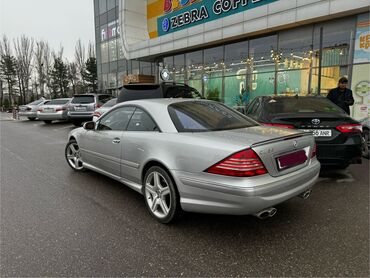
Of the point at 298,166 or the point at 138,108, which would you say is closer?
the point at 298,166

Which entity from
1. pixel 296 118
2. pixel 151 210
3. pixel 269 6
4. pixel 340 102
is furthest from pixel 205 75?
pixel 151 210

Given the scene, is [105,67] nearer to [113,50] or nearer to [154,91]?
[113,50]

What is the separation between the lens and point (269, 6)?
12.1 metres

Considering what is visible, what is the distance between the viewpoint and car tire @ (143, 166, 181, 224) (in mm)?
2898

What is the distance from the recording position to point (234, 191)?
7.93 feet

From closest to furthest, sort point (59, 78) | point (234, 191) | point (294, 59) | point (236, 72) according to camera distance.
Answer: point (234, 191) → point (294, 59) → point (236, 72) → point (59, 78)

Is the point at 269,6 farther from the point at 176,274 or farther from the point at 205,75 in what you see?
the point at 176,274

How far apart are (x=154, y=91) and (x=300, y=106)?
3.74 metres

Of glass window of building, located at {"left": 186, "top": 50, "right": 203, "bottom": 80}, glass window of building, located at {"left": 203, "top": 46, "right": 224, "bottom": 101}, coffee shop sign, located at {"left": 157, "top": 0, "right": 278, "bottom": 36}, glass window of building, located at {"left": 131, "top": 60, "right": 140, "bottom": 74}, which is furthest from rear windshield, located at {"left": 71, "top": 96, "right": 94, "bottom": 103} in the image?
glass window of building, located at {"left": 131, "top": 60, "right": 140, "bottom": 74}

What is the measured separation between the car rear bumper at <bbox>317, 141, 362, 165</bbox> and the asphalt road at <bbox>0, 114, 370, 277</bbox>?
1.41 feet

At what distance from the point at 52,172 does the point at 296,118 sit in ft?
14.9

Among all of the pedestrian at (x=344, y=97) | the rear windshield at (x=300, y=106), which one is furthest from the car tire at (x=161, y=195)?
the pedestrian at (x=344, y=97)

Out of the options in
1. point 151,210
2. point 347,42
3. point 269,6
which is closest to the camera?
point 151,210

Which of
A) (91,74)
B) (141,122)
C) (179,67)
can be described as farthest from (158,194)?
(91,74)
